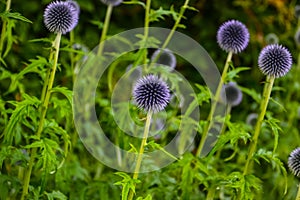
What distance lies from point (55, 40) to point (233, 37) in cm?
82

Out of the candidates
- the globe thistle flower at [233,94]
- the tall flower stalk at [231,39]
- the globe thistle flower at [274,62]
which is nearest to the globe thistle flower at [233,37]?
the tall flower stalk at [231,39]

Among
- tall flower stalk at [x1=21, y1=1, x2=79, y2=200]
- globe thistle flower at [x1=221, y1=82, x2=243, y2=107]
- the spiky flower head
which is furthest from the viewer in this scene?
globe thistle flower at [x1=221, y1=82, x2=243, y2=107]

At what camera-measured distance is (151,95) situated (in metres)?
2.06

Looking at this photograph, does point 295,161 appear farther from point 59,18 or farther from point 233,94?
point 59,18

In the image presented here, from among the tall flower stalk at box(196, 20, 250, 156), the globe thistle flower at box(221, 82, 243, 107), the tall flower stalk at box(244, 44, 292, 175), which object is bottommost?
the globe thistle flower at box(221, 82, 243, 107)

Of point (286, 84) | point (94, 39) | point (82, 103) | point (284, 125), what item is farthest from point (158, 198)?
point (94, 39)

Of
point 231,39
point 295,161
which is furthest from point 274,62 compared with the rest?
point 295,161

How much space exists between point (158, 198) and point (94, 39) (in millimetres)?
1964

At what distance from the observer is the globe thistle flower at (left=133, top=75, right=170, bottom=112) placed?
2.05m

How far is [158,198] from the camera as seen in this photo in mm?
2543

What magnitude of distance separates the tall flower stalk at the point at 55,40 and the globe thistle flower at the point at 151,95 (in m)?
0.35

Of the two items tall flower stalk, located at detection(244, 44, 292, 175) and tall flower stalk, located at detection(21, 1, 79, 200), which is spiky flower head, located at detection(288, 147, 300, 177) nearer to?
tall flower stalk, located at detection(244, 44, 292, 175)

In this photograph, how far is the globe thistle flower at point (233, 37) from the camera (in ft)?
8.29

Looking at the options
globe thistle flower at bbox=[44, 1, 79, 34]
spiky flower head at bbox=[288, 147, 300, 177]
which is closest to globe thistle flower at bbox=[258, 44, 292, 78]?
spiky flower head at bbox=[288, 147, 300, 177]
